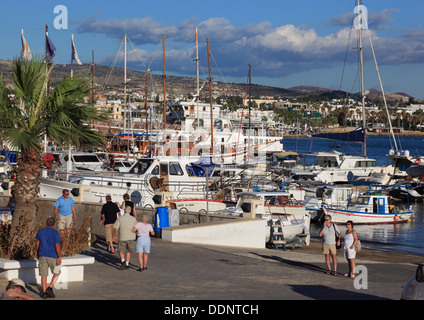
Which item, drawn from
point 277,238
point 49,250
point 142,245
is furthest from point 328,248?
point 277,238

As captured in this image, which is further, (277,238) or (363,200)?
(363,200)

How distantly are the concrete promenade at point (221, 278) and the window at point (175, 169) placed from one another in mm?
13268

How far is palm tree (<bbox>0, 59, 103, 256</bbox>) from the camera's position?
48.2 feet

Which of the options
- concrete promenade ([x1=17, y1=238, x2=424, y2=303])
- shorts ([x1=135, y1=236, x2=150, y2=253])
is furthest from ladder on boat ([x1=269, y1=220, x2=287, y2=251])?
shorts ([x1=135, y1=236, x2=150, y2=253])

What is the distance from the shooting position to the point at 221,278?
15039 mm

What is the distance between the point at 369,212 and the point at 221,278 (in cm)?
2782

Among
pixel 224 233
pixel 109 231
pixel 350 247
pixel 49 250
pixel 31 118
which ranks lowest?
pixel 224 233

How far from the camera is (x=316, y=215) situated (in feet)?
135

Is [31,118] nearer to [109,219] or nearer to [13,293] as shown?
[109,219]

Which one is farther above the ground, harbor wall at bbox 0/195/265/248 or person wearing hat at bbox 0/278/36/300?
person wearing hat at bbox 0/278/36/300

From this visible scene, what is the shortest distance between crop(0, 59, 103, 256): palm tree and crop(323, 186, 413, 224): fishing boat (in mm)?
27309

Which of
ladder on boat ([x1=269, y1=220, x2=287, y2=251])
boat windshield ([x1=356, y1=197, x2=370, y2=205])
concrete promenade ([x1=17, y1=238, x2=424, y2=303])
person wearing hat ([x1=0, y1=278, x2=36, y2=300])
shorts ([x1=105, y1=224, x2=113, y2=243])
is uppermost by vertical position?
person wearing hat ([x1=0, y1=278, x2=36, y2=300])

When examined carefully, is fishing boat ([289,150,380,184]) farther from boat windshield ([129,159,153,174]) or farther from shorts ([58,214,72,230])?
shorts ([58,214,72,230])
